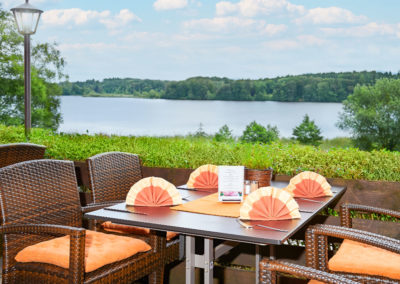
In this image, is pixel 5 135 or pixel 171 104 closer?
pixel 5 135

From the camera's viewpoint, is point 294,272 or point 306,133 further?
point 306,133

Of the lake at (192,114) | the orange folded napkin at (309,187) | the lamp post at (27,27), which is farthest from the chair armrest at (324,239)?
the lake at (192,114)

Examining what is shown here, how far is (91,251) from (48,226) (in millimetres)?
275

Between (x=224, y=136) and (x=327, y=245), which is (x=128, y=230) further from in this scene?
(x=224, y=136)

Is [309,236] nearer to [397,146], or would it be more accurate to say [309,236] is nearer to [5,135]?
[5,135]

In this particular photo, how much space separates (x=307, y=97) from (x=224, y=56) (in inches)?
217

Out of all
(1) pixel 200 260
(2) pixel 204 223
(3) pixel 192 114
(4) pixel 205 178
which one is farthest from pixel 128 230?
(3) pixel 192 114

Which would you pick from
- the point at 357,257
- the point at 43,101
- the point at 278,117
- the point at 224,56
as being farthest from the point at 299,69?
the point at 357,257

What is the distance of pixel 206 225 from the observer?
200 centimetres

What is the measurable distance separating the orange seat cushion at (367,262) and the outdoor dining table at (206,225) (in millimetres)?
265

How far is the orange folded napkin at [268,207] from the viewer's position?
208cm

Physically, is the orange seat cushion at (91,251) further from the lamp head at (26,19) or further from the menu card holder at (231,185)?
the lamp head at (26,19)

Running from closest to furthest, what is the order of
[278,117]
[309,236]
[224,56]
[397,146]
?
1. [309,236]
2. [278,117]
3. [224,56]
4. [397,146]

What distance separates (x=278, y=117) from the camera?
18359mm
